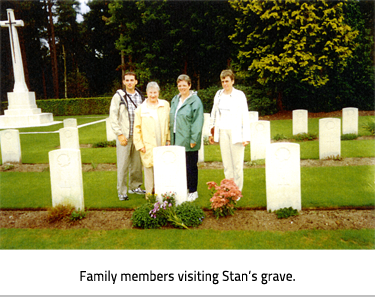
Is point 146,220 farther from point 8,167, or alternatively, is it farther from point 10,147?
point 10,147

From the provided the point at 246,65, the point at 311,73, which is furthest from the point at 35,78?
the point at 311,73

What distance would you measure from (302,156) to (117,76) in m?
35.2

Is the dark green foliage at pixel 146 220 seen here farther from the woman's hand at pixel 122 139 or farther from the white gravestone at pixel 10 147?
the white gravestone at pixel 10 147

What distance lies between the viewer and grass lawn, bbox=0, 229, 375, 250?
14.0ft

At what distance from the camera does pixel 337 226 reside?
4770 millimetres

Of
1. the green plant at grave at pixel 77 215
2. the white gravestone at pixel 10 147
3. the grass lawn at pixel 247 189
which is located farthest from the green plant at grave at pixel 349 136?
the white gravestone at pixel 10 147

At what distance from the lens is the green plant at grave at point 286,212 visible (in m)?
5.09

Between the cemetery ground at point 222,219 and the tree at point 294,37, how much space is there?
13131 millimetres

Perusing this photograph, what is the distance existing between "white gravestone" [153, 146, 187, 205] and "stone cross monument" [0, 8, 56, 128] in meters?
18.3

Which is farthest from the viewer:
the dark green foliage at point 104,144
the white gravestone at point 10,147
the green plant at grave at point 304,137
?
the dark green foliage at point 104,144

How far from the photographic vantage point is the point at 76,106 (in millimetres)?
31141

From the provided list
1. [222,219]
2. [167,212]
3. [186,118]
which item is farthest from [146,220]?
[186,118]

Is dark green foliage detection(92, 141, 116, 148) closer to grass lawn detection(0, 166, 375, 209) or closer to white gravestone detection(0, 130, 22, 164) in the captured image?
white gravestone detection(0, 130, 22, 164)

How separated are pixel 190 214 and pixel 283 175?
1.51 meters
